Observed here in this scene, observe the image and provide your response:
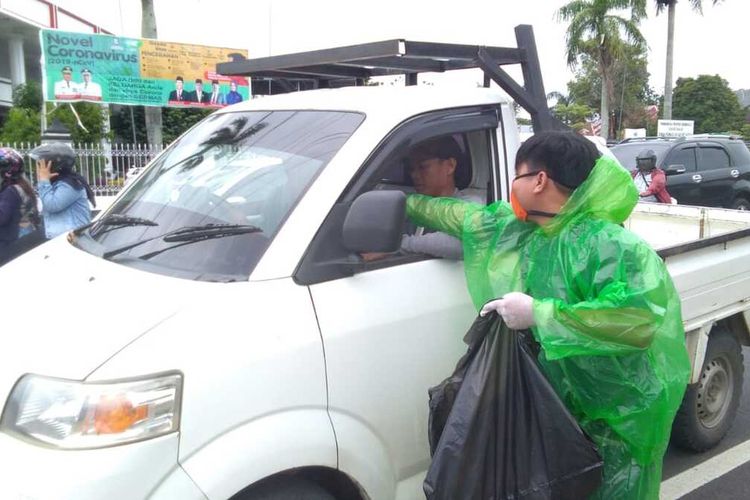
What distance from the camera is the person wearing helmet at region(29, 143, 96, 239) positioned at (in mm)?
5039

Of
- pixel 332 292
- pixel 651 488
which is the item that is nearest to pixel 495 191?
pixel 332 292

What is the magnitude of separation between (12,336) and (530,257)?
174cm

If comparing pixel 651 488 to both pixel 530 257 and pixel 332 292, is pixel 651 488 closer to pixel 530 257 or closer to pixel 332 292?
pixel 530 257

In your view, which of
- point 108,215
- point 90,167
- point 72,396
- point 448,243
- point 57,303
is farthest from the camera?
point 90,167

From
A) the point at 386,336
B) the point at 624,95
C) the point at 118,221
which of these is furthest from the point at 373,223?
the point at 624,95

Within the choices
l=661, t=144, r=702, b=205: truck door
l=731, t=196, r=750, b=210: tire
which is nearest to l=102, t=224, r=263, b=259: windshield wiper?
l=661, t=144, r=702, b=205: truck door

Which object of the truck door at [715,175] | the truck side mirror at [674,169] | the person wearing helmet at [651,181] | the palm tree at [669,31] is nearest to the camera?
the person wearing helmet at [651,181]

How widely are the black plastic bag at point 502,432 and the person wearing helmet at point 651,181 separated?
7.80 metres

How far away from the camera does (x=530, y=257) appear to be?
101 inches

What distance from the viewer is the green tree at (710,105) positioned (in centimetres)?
5041

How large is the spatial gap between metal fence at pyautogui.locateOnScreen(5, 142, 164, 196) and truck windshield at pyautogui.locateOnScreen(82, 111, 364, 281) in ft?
39.1

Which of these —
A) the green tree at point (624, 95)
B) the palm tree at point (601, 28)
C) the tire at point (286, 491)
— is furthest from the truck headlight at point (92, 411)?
the green tree at point (624, 95)

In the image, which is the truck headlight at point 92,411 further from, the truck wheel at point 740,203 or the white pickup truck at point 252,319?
the truck wheel at point 740,203

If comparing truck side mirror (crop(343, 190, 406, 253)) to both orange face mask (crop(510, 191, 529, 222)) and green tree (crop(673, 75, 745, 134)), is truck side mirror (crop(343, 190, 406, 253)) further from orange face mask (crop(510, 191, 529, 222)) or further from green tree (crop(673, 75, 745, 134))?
green tree (crop(673, 75, 745, 134))
